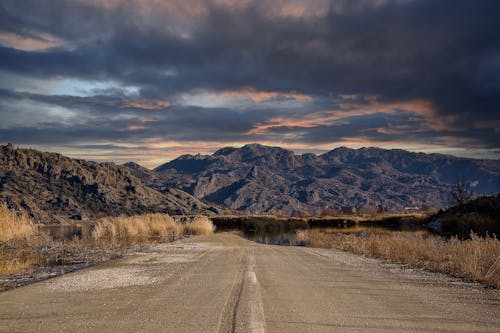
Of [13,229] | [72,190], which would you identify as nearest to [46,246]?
[13,229]

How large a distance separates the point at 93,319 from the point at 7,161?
154368mm

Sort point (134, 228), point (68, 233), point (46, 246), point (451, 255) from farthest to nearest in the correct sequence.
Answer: point (68, 233) < point (134, 228) < point (46, 246) < point (451, 255)

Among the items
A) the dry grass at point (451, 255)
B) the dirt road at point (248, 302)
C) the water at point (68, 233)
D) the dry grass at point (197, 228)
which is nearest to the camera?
the dirt road at point (248, 302)

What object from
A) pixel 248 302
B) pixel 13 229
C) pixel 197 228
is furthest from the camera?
pixel 197 228

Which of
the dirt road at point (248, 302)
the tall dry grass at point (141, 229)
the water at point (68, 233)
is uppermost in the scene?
the dirt road at point (248, 302)

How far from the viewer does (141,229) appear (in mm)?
33531

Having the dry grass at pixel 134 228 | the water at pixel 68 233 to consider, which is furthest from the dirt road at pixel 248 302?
the water at pixel 68 233

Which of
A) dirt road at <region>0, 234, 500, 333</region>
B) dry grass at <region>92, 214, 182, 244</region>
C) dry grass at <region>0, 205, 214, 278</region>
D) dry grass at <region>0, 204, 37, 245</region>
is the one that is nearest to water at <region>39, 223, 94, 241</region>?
dry grass at <region>92, 214, 182, 244</region>

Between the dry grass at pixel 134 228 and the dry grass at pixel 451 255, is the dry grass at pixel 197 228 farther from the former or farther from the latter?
the dry grass at pixel 451 255

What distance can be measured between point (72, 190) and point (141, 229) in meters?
118

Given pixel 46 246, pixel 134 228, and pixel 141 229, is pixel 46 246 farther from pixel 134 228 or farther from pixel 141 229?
pixel 141 229

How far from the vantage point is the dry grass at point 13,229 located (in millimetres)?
20562

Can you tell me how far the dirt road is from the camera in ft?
22.5

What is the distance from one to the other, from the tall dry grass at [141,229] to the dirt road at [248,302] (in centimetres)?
1628
